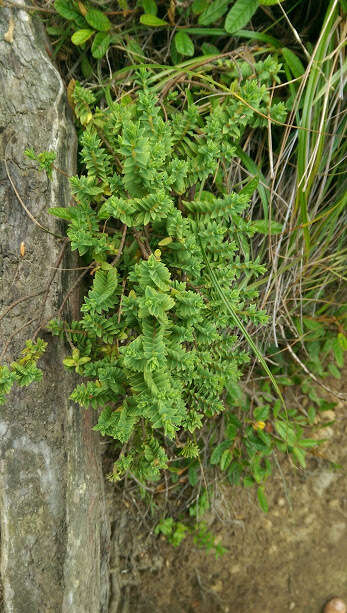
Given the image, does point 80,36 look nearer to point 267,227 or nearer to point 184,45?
point 184,45

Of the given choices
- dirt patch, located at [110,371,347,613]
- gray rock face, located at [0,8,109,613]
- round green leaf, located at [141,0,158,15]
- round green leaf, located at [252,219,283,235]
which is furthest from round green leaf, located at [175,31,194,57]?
dirt patch, located at [110,371,347,613]

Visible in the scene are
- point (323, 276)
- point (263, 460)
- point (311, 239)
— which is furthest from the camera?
point (263, 460)

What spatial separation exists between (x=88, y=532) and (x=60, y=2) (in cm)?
210

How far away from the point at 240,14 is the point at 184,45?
24 centimetres

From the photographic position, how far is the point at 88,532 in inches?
72.2

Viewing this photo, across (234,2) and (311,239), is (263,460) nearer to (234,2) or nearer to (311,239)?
(311,239)

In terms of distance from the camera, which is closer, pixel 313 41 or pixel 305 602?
pixel 313 41

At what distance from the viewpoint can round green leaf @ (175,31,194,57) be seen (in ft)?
5.59

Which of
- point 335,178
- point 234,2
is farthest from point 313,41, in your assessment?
point 335,178

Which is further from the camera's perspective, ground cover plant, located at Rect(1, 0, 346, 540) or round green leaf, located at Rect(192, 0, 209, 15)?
round green leaf, located at Rect(192, 0, 209, 15)

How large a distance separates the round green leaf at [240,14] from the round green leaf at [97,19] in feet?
1.52

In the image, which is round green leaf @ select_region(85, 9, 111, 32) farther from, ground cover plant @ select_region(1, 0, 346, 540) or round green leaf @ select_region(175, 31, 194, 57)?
round green leaf @ select_region(175, 31, 194, 57)

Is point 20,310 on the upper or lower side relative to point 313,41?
lower

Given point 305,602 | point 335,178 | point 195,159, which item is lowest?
point 305,602
